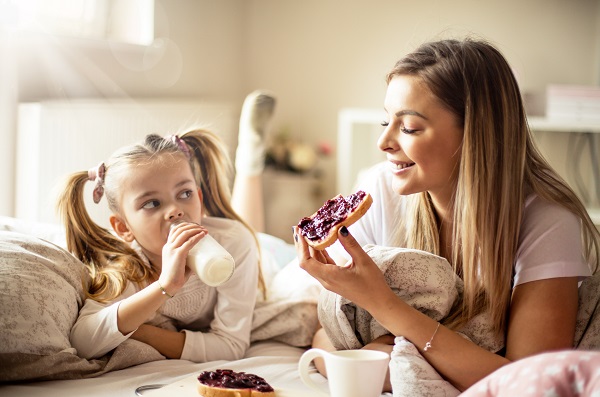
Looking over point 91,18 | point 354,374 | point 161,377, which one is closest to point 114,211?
point 161,377

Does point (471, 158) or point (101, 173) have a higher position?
point (471, 158)

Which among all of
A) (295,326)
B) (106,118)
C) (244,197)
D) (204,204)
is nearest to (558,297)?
(295,326)

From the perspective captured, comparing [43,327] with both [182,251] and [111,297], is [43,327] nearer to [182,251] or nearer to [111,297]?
[111,297]

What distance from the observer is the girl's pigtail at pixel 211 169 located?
6.49ft

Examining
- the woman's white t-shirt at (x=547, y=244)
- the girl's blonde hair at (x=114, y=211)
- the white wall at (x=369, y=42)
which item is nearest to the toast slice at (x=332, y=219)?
the woman's white t-shirt at (x=547, y=244)

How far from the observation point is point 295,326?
193cm

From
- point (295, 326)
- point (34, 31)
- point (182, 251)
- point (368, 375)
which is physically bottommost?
point (295, 326)

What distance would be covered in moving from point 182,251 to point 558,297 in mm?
752

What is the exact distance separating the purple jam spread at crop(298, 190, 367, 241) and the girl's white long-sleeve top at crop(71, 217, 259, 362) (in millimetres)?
379

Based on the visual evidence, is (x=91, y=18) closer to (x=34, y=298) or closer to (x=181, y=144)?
(x=181, y=144)

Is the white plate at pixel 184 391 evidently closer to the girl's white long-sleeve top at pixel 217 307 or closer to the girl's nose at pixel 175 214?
the girl's white long-sleeve top at pixel 217 307

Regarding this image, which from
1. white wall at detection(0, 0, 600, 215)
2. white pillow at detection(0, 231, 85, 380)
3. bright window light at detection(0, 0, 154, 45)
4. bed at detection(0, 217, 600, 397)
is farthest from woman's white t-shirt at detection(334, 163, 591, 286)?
bright window light at detection(0, 0, 154, 45)

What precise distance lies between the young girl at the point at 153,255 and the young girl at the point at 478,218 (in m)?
0.39

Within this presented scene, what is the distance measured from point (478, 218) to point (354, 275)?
0.99 feet
